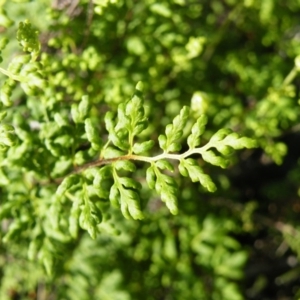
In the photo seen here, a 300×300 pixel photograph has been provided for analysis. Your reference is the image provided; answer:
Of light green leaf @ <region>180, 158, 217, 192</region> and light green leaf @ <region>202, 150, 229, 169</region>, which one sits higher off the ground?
light green leaf @ <region>202, 150, 229, 169</region>

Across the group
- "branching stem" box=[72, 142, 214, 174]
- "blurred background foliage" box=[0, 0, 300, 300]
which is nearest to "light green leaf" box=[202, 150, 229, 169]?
"branching stem" box=[72, 142, 214, 174]

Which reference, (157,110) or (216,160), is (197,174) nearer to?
(216,160)

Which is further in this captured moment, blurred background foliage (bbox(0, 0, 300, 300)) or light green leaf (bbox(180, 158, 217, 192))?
blurred background foliage (bbox(0, 0, 300, 300))

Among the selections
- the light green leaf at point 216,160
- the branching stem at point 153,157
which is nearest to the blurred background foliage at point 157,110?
the branching stem at point 153,157

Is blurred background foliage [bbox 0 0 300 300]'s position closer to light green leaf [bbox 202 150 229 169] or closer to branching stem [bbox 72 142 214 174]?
branching stem [bbox 72 142 214 174]

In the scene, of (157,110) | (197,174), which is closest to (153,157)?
(197,174)

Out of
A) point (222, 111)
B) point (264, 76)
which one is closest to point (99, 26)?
point (222, 111)

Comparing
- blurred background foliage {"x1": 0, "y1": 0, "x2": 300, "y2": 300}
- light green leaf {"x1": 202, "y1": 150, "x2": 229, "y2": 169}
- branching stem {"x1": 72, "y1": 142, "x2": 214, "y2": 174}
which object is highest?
light green leaf {"x1": 202, "y1": 150, "x2": 229, "y2": 169}

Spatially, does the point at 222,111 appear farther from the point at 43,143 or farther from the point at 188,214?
the point at 43,143

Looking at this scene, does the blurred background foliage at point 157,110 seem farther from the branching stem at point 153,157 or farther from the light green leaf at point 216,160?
the light green leaf at point 216,160
